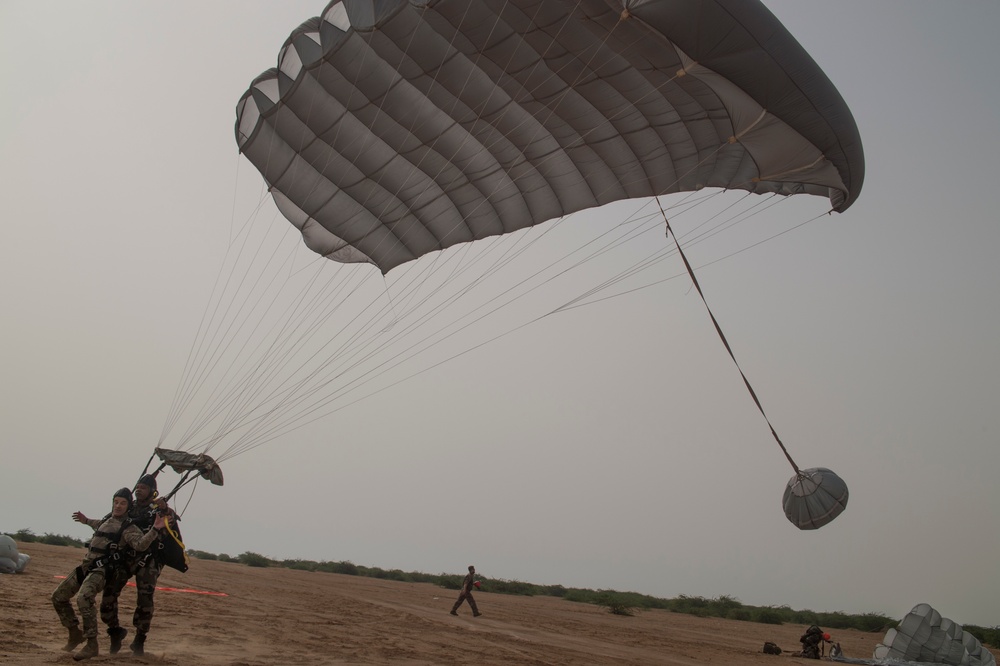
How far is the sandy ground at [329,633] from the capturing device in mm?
7176

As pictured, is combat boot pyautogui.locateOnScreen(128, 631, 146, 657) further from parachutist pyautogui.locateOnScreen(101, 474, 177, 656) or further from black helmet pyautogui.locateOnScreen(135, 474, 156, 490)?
black helmet pyautogui.locateOnScreen(135, 474, 156, 490)

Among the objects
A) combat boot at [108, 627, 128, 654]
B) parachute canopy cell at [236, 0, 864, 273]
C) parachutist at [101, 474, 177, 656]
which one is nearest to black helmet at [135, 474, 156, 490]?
parachutist at [101, 474, 177, 656]

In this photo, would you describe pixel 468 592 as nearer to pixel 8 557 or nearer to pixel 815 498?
pixel 8 557

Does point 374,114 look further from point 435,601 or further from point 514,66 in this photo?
point 435,601

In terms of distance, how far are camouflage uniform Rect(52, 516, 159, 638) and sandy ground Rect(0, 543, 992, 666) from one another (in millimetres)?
311

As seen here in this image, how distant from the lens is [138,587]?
278 inches

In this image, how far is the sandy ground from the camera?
7176 mm

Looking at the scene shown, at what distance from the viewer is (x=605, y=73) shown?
8.70 m

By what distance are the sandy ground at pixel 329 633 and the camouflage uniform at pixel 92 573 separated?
31 cm

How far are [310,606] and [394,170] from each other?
8.07m

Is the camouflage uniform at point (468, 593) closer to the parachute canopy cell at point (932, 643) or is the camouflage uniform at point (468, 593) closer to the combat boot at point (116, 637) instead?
the parachute canopy cell at point (932, 643)

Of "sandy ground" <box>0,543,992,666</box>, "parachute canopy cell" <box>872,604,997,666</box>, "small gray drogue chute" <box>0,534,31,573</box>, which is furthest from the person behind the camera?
"parachute canopy cell" <box>872,604,997,666</box>

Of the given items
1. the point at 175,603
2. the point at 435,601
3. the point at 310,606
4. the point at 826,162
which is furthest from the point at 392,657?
the point at 435,601

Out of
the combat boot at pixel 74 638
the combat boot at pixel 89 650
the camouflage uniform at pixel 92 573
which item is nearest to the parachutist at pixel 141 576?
the camouflage uniform at pixel 92 573
